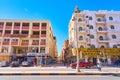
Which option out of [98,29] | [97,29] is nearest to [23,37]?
[97,29]

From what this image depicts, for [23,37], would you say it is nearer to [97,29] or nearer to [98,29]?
[97,29]

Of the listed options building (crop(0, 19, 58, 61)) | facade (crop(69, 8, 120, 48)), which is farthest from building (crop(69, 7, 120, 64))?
building (crop(0, 19, 58, 61))

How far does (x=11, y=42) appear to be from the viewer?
144 feet

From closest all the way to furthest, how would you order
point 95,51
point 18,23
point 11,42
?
point 95,51 → point 11,42 → point 18,23

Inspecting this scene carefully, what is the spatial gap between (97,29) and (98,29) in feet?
1.98

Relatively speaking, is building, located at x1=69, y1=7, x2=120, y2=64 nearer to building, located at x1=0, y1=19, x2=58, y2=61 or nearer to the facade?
the facade

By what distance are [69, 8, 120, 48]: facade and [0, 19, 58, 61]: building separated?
941cm

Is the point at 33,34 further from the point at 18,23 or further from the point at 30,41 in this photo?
the point at 18,23

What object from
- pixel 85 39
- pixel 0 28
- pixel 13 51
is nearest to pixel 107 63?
pixel 85 39

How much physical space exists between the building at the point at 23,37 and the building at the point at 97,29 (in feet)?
30.8

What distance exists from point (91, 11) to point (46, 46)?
691 inches

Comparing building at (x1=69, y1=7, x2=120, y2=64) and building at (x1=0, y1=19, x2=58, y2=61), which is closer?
building at (x1=69, y1=7, x2=120, y2=64)

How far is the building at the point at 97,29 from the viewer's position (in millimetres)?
40909

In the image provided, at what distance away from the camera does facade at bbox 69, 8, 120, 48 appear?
40938 millimetres
